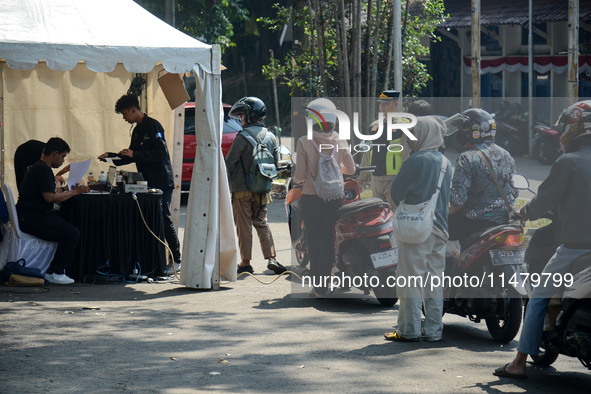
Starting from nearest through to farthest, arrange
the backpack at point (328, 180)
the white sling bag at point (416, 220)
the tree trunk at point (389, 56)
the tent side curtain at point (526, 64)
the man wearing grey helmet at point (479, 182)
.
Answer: the white sling bag at point (416, 220) < the man wearing grey helmet at point (479, 182) < the backpack at point (328, 180) < the tree trunk at point (389, 56) < the tent side curtain at point (526, 64)

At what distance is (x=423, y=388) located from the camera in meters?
5.27

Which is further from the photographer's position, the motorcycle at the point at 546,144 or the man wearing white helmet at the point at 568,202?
the motorcycle at the point at 546,144

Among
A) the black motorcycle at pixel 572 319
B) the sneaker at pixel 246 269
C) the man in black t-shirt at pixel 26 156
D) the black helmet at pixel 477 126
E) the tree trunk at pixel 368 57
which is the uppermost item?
the tree trunk at pixel 368 57

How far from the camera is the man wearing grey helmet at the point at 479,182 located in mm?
6371

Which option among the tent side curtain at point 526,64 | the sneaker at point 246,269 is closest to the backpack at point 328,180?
the sneaker at point 246,269

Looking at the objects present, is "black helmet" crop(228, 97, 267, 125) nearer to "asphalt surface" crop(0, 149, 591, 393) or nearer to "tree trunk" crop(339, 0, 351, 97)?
"asphalt surface" crop(0, 149, 591, 393)

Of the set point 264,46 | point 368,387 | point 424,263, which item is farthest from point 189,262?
point 264,46

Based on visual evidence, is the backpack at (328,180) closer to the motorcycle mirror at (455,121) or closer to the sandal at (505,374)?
the motorcycle mirror at (455,121)

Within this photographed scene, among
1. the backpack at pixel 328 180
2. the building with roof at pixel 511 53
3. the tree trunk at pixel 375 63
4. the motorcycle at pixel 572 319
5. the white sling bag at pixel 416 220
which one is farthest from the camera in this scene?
the building with roof at pixel 511 53

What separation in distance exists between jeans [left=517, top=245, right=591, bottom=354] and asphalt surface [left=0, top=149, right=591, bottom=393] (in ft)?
0.96

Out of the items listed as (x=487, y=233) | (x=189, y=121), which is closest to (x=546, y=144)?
(x=189, y=121)

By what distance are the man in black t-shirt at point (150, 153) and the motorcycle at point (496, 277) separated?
3874 millimetres

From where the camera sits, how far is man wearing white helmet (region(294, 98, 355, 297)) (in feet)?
25.5

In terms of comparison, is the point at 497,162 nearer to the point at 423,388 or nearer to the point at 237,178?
the point at 423,388
